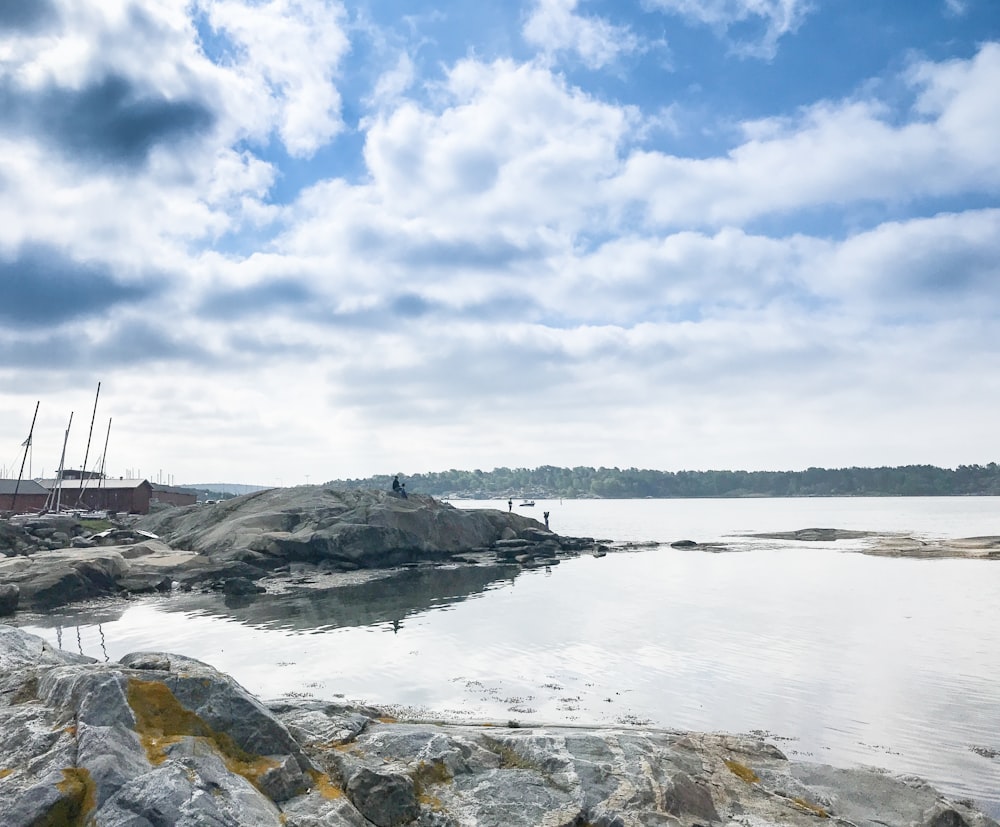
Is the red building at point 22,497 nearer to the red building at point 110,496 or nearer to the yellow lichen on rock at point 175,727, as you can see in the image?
the red building at point 110,496

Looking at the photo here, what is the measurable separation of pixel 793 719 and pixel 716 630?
1299cm

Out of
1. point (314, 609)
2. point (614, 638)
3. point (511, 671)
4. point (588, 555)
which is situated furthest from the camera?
point (588, 555)

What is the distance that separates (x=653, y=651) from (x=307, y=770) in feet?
65.4

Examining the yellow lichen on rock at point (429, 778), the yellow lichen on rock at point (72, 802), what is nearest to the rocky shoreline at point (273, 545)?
the yellow lichen on rock at point (429, 778)

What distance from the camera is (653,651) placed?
83.3ft

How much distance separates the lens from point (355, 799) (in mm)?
7633

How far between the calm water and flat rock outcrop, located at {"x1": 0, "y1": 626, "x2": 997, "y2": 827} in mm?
6177

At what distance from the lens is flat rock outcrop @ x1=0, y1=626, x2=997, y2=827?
596 cm

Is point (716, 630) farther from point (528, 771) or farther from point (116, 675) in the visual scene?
point (116, 675)

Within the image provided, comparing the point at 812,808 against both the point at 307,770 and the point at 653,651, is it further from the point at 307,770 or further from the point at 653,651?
the point at 653,651

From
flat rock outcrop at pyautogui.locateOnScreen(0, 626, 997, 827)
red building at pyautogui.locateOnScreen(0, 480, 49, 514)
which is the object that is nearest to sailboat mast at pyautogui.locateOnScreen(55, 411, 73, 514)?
red building at pyautogui.locateOnScreen(0, 480, 49, 514)

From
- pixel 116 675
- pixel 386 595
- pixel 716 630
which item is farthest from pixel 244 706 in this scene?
pixel 386 595

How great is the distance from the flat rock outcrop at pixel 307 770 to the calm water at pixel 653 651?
6.18 meters

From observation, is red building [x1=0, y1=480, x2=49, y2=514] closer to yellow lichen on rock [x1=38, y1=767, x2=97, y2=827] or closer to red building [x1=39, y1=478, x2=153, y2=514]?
red building [x1=39, y1=478, x2=153, y2=514]
